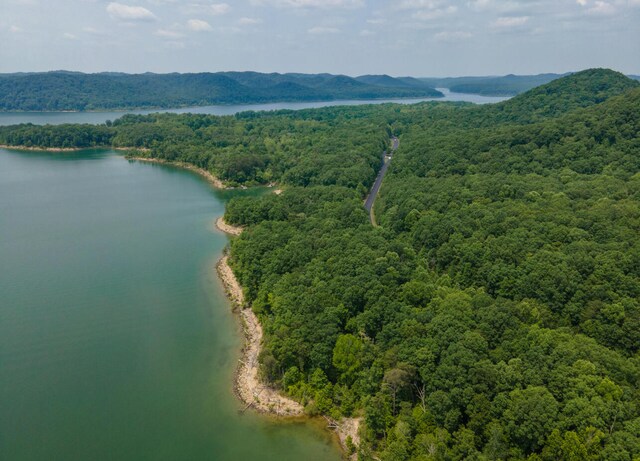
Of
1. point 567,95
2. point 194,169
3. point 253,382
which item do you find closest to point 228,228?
point 253,382

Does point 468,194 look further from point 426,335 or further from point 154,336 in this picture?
point 154,336

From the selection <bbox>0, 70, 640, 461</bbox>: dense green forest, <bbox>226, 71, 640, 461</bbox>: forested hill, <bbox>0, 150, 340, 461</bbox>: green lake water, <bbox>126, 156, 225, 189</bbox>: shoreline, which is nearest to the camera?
<bbox>226, 71, 640, 461</bbox>: forested hill

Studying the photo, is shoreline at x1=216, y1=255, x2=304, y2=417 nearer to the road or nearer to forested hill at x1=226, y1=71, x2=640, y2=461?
forested hill at x1=226, y1=71, x2=640, y2=461

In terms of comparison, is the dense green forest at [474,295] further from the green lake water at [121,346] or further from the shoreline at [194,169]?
the shoreline at [194,169]

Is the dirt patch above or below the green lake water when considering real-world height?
above

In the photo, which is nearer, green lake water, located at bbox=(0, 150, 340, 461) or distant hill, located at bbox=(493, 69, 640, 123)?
green lake water, located at bbox=(0, 150, 340, 461)

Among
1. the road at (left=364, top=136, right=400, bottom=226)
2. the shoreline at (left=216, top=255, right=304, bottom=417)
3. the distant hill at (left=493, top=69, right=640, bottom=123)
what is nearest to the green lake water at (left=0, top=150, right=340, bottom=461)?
the shoreline at (left=216, top=255, right=304, bottom=417)

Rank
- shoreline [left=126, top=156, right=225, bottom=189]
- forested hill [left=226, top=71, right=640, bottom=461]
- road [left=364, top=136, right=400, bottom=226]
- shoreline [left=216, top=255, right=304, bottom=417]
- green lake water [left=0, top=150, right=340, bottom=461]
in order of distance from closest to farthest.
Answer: forested hill [left=226, top=71, right=640, bottom=461]
green lake water [left=0, top=150, right=340, bottom=461]
shoreline [left=216, top=255, right=304, bottom=417]
road [left=364, top=136, right=400, bottom=226]
shoreline [left=126, top=156, right=225, bottom=189]

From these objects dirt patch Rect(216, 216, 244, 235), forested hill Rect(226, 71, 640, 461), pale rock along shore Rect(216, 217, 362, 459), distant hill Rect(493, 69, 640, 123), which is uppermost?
distant hill Rect(493, 69, 640, 123)
